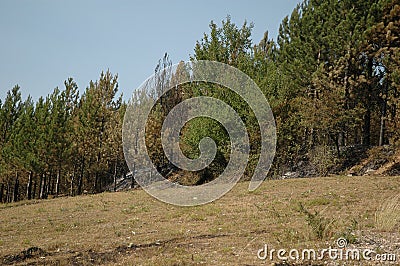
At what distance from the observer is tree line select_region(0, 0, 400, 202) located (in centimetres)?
2261

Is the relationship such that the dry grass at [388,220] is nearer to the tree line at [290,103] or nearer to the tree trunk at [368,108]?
the tree line at [290,103]

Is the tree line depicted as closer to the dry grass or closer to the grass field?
the grass field

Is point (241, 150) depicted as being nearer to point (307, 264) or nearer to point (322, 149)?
point (322, 149)

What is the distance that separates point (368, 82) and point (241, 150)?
33.9ft

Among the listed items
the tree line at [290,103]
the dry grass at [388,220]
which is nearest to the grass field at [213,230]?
the dry grass at [388,220]

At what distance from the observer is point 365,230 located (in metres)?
7.53
